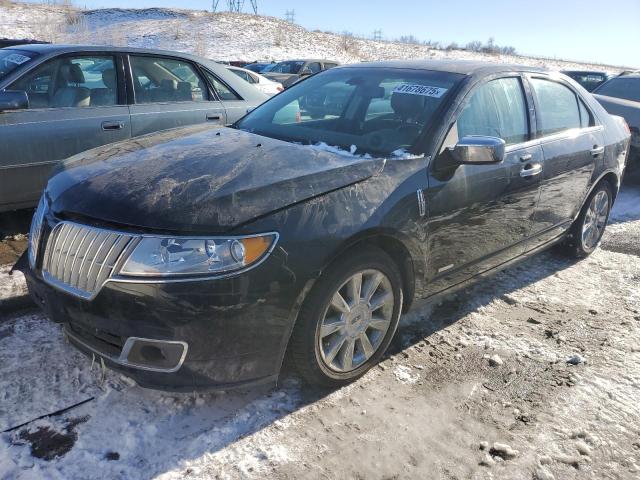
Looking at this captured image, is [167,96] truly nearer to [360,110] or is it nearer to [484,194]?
[360,110]

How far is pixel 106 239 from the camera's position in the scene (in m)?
2.26

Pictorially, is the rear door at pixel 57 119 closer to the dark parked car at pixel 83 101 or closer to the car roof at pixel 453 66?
the dark parked car at pixel 83 101

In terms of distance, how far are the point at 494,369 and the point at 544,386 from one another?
0.92ft

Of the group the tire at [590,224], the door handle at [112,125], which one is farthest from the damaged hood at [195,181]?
the tire at [590,224]

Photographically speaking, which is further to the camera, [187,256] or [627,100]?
[627,100]

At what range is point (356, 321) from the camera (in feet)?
9.16

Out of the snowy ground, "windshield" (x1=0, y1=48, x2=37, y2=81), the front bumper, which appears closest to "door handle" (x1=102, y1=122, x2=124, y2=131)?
"windshield" (x1=0, y1=48, x2=37, y2=81)

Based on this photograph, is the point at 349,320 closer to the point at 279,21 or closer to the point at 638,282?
the point at 638,282

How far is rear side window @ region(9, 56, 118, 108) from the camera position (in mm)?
4426

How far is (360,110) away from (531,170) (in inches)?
49.1

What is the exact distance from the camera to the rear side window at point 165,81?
16.3 ft

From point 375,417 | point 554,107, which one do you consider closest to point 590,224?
point 554,107

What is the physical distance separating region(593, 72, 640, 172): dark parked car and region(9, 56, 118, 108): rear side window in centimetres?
669

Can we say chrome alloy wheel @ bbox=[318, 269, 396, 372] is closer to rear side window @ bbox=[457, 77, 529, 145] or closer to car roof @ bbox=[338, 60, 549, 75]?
rear side window @ bbox=[457, 77, 529, 145]
